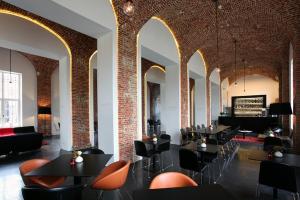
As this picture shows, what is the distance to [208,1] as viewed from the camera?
622 cm

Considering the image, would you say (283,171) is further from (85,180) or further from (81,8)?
(81,8)

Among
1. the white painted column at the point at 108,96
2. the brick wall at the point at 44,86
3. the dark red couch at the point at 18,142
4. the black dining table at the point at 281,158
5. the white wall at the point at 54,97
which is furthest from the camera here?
the white wall at the point at 54,97

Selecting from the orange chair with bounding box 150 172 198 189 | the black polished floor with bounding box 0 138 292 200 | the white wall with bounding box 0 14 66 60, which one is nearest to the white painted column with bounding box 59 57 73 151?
the white wall with bounding box 0 14 66 60

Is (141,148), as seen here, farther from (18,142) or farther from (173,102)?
(18,142)

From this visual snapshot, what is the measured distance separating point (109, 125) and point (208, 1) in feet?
16.4

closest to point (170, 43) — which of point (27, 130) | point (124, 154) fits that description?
point (124, 154)

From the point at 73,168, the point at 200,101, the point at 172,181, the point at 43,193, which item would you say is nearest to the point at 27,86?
the point at 73,168

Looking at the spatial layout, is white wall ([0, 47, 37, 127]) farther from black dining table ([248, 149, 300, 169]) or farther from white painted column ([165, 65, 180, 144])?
black dining table ([248, 149, 300, 169])

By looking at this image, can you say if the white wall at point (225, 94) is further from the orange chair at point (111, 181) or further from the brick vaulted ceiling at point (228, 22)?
the orange chair at point (111, 181)

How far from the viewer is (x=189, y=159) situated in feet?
12.3

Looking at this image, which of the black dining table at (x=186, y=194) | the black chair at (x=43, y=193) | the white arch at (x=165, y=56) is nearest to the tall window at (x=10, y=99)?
the white arch at (x=165, y=56)

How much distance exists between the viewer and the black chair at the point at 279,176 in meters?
2.77

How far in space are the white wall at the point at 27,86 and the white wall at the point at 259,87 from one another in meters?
16.8

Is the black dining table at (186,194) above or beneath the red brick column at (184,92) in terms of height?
beneath
